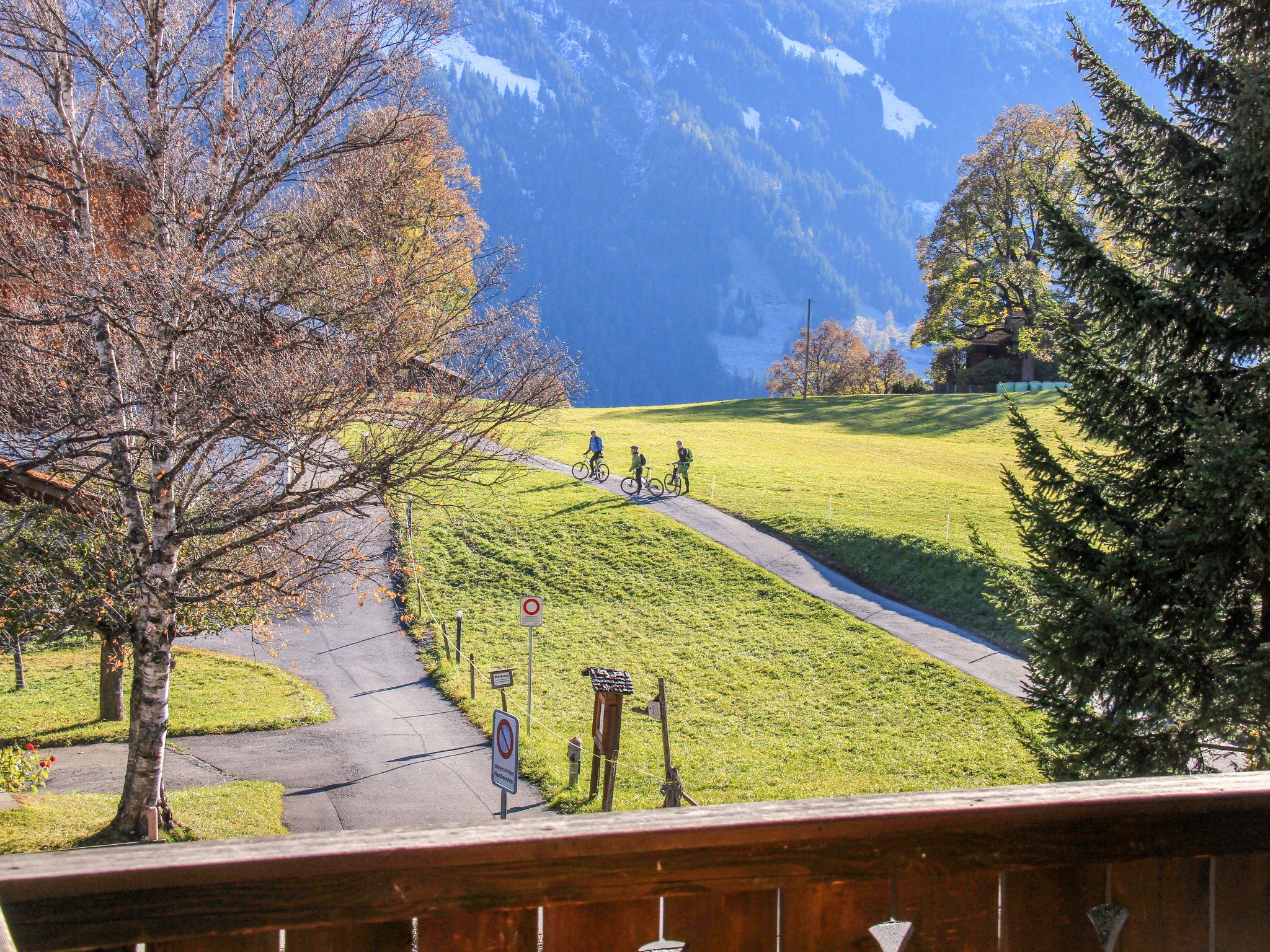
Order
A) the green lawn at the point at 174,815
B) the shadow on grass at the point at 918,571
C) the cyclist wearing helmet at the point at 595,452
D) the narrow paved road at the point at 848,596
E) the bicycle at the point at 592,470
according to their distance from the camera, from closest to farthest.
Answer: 1. the green lawn at the point at 174,815
2. the narrow paved road at the point at 848,596
3. the shadow on grass at the point at 918,571
4. the cyclist wearing helmet at the point at 595,452
5. the bicycle at the point at 592,470

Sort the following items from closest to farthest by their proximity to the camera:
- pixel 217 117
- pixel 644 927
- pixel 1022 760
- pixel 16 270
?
pixel 644 927, pixel 16 270, pixel 217 117, pixel 1022 760

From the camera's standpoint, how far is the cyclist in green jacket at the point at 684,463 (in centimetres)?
3488

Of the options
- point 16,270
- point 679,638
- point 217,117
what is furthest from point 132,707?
point 679,638

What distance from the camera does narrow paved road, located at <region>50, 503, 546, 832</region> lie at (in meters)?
15.5

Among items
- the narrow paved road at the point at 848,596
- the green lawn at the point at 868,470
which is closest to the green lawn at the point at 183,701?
the narrow paved road at the point at 848,596

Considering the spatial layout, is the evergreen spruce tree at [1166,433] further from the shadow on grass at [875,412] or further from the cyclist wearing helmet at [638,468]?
the shadow on grass at [875,412]

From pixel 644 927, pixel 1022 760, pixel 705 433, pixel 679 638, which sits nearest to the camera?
pixel 644 927

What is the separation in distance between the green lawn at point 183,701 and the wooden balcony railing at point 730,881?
2008 cm

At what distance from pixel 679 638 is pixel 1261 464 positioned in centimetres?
1779

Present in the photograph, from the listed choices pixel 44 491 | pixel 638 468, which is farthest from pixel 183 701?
pixel 638 468

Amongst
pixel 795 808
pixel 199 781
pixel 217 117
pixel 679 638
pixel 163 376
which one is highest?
pixel 217 117

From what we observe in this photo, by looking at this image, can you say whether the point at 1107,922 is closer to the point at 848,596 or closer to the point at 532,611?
the point at 532,611

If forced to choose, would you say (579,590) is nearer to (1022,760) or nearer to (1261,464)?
(1022,760)

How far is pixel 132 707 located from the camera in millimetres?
13406
